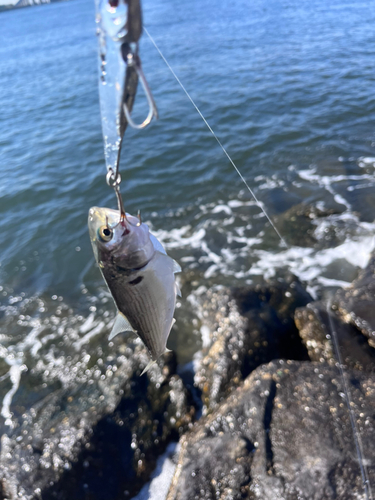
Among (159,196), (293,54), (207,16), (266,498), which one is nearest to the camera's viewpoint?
(266,498)

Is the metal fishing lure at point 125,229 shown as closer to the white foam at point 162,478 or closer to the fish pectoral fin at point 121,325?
the fish pectoral fin at point 121,325

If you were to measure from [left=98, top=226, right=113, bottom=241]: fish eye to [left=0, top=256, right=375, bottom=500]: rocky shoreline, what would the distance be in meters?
2.91

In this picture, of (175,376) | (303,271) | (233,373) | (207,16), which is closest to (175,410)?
(175,376)

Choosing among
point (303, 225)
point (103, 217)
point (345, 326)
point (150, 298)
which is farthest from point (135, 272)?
point (303, 225)

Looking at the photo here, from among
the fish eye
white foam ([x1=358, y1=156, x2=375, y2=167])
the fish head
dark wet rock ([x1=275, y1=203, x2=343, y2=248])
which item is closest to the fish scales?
the fish head

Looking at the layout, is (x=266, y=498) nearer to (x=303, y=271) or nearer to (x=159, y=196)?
(x=303, y=271)

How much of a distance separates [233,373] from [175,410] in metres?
0.97

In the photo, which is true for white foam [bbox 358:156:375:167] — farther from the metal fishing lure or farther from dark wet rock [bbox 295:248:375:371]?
the metal fishing lure

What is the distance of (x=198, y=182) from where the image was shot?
1062 cm

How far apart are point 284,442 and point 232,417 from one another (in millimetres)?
627

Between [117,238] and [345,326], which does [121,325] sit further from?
[345,326]

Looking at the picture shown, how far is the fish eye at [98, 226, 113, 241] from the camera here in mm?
2158

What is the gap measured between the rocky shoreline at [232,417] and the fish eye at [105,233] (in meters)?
2.91

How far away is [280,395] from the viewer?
163 inches
